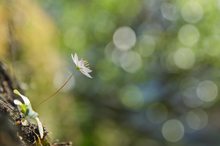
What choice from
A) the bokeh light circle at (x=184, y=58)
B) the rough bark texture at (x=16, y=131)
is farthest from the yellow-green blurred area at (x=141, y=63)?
the rough bark texture at (x=16, y=131)

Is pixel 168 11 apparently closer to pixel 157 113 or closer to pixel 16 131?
pixel 157 113

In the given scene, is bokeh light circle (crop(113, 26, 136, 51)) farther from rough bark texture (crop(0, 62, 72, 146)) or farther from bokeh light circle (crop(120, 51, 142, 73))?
rough bark texture (crop(0, 62, 72, 146))

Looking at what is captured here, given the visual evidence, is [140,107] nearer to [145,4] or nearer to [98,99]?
[98,99]

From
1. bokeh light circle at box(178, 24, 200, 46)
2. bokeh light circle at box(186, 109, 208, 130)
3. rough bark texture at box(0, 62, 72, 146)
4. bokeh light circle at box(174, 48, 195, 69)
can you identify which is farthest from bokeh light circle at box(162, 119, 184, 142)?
rough bark texture at box(0, 62, 72, 146)

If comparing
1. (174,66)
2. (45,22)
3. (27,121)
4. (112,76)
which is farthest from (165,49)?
(27,121)

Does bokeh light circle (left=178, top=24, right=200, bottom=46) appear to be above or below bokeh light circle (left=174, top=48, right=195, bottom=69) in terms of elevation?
above

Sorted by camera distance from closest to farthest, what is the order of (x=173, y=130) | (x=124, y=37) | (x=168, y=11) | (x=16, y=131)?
(x=16, y=131) → (x=168, y=11) → (x=124, y=37) → (x=173, y=130)

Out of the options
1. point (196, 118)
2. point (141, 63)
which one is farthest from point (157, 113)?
point (141, 63)

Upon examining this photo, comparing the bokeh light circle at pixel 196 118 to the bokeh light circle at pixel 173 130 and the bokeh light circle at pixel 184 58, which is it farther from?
the bokeh light circle at pixel 184 58
